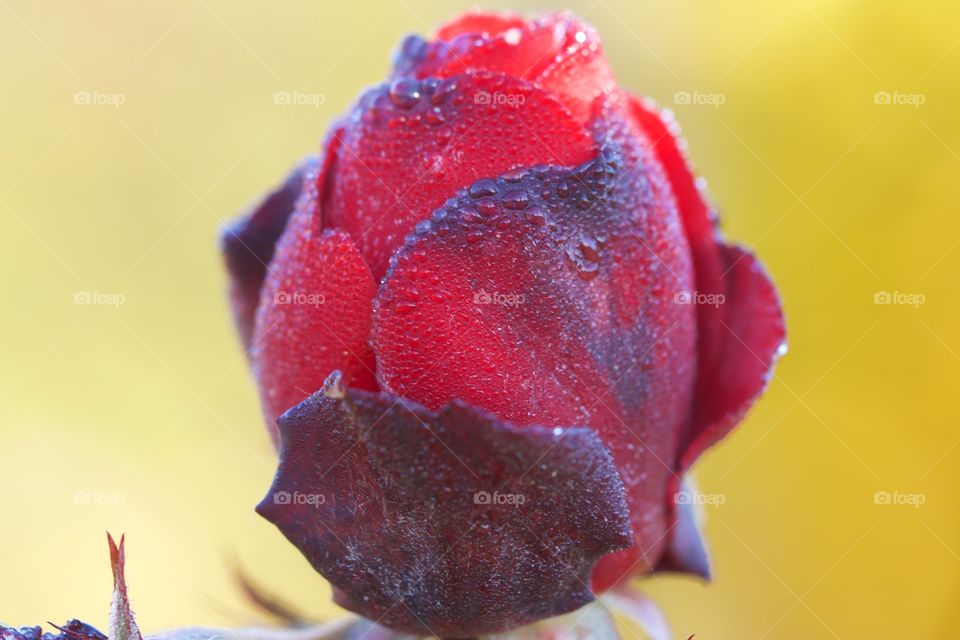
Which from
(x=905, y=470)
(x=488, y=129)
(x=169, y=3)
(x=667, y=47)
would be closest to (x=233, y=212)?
(x=169, y=3)

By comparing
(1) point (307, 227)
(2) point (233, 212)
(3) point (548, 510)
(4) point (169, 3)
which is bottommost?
(3) point (548, 510)

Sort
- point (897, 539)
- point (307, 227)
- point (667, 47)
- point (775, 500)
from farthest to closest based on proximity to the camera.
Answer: point (667, 47), point (775, 500), point (897, 539), point (307, 227)

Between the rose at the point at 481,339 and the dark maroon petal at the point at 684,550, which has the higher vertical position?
the rose at the point at 481,339

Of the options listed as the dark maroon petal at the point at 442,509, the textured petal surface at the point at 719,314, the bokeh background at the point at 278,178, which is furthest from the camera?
the bokeh background at the point at 278,178

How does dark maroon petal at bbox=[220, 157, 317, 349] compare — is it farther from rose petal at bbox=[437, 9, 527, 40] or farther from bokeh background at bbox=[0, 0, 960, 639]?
bokeh background at bbox=[0, 0, 960, 639]

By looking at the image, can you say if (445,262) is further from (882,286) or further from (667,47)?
(667,47)

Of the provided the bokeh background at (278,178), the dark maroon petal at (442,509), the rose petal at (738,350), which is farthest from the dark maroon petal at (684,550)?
the bokeh background at (278,178)

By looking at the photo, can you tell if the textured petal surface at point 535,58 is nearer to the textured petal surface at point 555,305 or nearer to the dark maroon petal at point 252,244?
the textured petal surface at point 555,305

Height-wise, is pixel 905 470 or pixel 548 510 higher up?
pixel 548 510
